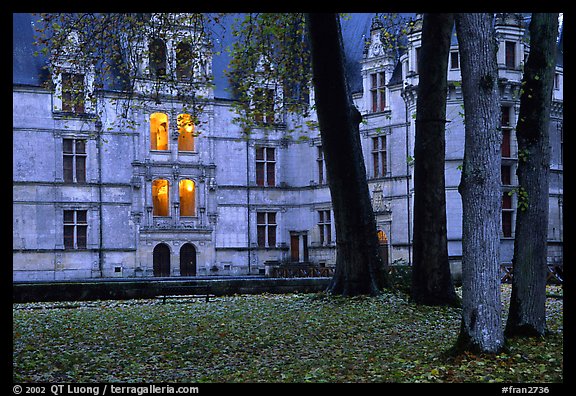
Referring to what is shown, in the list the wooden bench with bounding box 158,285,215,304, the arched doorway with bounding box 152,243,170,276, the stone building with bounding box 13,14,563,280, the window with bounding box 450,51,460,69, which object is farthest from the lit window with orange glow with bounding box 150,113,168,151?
the wooden bench with bounding box 158,285,215,304

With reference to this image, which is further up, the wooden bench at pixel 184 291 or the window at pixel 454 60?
the window at pixel 454 60

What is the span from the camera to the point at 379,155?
119 ft

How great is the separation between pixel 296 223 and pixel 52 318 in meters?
24.5

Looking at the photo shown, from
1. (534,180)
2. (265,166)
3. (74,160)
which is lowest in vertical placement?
(534,180)

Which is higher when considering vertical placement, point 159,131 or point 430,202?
point 159,131

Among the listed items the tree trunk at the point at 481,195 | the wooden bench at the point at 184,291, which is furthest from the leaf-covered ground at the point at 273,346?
the wooden bench at the point at 184,291

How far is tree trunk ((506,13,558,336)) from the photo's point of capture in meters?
11.2

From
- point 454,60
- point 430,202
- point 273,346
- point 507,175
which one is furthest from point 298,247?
point 273,346

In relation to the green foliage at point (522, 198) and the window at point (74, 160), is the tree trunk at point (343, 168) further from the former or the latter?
the window at point (74, 160)

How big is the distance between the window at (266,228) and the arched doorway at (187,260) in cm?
346

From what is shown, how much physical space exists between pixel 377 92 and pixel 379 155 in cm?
283

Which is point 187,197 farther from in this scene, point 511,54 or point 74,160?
point 511,54

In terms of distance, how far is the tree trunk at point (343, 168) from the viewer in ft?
55.9
